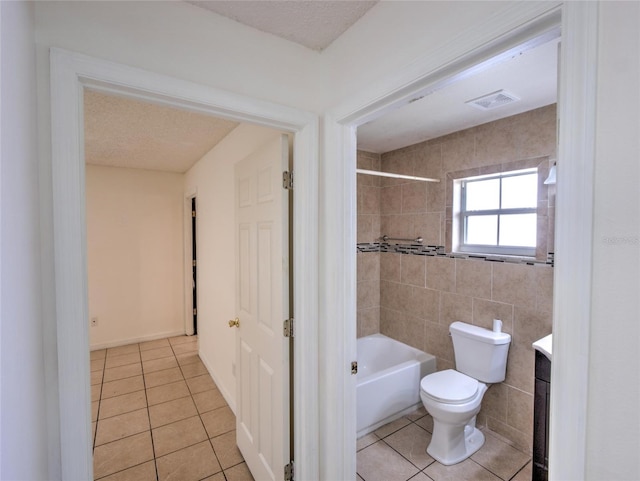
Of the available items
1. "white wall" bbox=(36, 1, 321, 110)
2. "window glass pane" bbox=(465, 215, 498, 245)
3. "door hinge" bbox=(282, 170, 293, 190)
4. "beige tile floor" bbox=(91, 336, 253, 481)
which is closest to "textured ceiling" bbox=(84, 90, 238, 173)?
"white wall" bbox=(36, 1, 321, 110)

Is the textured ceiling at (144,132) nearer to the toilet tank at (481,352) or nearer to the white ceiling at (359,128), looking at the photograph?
the white ceiling at (359,128)

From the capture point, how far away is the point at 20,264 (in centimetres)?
67

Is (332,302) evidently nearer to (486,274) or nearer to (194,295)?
(486,274)

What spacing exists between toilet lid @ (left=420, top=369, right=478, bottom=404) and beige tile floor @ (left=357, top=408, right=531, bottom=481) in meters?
0.44

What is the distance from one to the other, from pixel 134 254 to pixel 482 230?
4.23 meters

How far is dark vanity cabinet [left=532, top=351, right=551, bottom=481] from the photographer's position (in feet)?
4.79

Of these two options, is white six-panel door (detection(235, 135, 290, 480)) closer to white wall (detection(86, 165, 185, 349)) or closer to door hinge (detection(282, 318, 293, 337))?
door hinge (detection(282, 318, 293, 337))

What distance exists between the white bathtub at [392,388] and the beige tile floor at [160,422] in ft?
3.08

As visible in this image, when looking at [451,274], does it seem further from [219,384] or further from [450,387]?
[219,384]

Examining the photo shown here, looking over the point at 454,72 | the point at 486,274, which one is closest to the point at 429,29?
the point at 454,72

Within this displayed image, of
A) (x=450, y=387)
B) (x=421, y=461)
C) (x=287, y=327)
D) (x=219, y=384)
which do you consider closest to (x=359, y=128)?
(x=287, y=327)

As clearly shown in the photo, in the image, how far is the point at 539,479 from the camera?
1.51 meters

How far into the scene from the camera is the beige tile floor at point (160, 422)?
2055 millimetres

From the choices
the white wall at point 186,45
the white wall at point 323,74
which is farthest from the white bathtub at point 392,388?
the white wall at point 186,45
